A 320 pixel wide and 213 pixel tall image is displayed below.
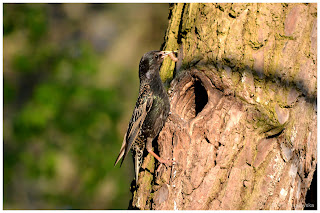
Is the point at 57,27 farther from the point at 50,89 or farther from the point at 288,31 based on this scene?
the point at 288,31

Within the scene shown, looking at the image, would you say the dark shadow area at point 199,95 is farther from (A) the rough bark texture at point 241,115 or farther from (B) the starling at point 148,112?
(B) the starling at point 148,112

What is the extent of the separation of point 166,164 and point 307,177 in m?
1.30

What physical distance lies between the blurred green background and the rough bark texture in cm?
534

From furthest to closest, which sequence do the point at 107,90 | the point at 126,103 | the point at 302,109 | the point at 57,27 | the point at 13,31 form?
the point at 126,103
the point at 57,27
the point at 107,90
the point at 13,31
the point at 302,109

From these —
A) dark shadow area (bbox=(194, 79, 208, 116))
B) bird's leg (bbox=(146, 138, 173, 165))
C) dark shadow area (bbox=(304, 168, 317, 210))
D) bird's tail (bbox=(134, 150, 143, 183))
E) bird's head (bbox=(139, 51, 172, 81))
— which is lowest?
dark shadow area (bbox=(304, 168, 317, 210))

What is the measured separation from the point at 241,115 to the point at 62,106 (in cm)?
637

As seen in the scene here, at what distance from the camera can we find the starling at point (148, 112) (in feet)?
11.7

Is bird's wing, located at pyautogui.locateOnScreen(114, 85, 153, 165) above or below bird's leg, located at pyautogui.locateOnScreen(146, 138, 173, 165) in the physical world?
above

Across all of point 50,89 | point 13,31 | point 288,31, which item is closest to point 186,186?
point 288,31

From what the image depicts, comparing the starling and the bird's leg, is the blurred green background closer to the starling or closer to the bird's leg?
the starling

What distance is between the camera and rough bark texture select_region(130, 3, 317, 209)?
9.45 feet

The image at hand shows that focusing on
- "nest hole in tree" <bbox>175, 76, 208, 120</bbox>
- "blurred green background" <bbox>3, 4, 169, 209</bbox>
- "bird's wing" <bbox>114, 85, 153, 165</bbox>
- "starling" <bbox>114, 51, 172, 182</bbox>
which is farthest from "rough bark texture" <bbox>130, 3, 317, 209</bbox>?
"blurred green background" <bbox>3, 4, 169, 209</bbox>

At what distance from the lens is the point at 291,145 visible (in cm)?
301

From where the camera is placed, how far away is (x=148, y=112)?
3.85 m
